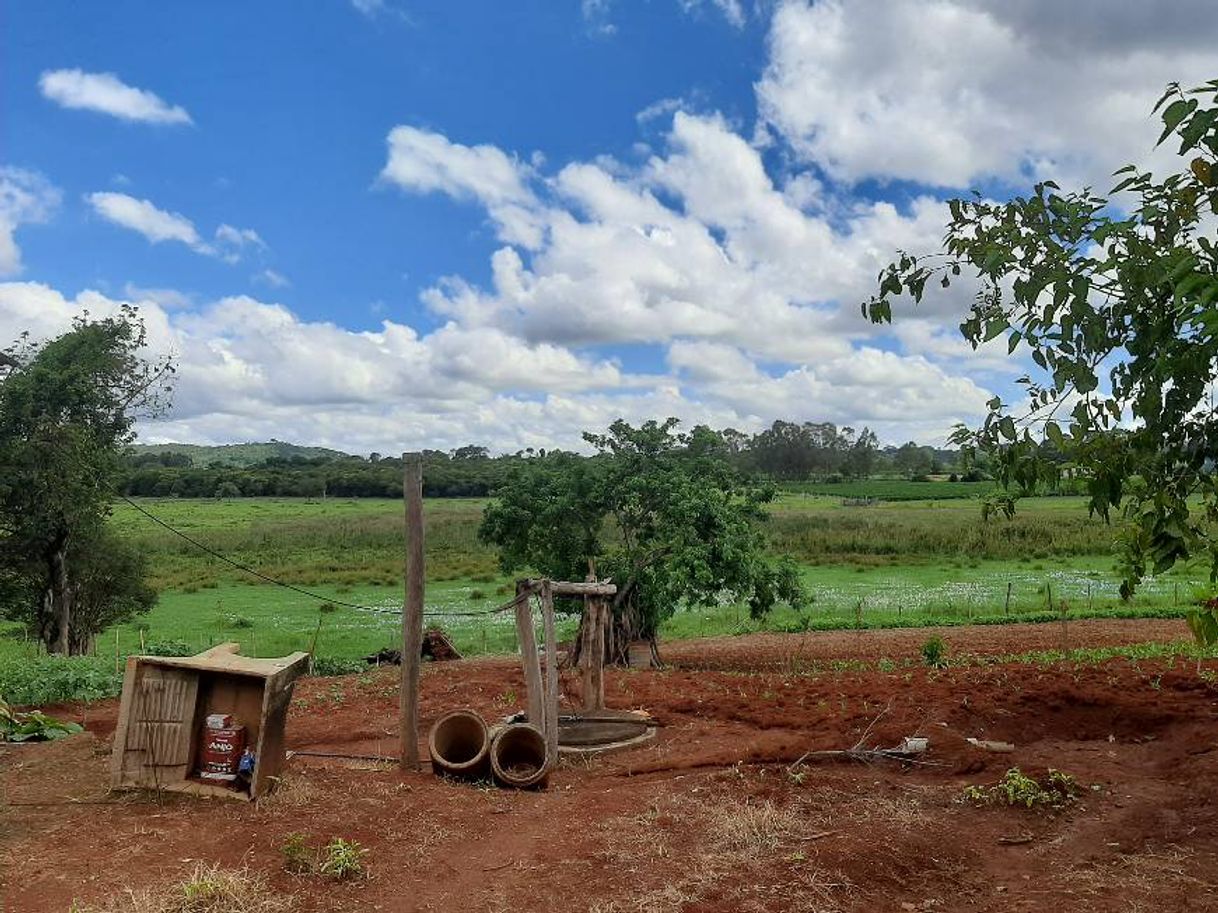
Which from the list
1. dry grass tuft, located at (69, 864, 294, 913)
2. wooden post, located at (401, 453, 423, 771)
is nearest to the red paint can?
wooden post, located at (401, 453, 423, 771)

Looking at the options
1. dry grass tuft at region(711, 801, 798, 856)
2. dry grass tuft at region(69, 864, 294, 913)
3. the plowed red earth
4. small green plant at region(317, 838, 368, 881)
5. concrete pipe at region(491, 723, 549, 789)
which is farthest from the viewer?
concrete pipe at region(491, 723, 549, 789)

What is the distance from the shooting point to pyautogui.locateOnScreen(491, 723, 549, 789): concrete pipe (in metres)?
8.41

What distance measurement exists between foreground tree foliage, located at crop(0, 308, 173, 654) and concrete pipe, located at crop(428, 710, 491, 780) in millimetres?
13127

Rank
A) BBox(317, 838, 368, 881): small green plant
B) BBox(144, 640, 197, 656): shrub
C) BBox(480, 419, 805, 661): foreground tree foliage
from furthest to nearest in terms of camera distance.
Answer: BBox(480, 419, 805, 661): foreground tree foliage → BBox(144, 640, 197, 656): shrub → BBox(317, 838, 368, 881): small green plant

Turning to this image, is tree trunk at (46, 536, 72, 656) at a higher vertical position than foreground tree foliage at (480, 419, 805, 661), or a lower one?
lower

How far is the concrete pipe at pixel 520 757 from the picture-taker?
27.6 feet

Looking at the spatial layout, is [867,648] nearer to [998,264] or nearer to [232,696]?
[232,696]

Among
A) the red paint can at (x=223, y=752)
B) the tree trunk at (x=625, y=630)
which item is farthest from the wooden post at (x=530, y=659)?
the tree trunk at (x=625, y=630)

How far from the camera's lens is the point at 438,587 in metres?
34.4

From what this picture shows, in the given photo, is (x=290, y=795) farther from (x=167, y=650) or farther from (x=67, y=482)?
(x=67, y=482)

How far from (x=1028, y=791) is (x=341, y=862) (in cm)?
524

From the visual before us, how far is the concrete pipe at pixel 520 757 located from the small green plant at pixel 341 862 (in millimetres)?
2382

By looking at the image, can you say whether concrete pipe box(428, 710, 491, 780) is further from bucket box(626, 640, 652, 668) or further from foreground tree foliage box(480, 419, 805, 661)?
bucket box(626, 640, 652, 668)

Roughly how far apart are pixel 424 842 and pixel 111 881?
2003mm
